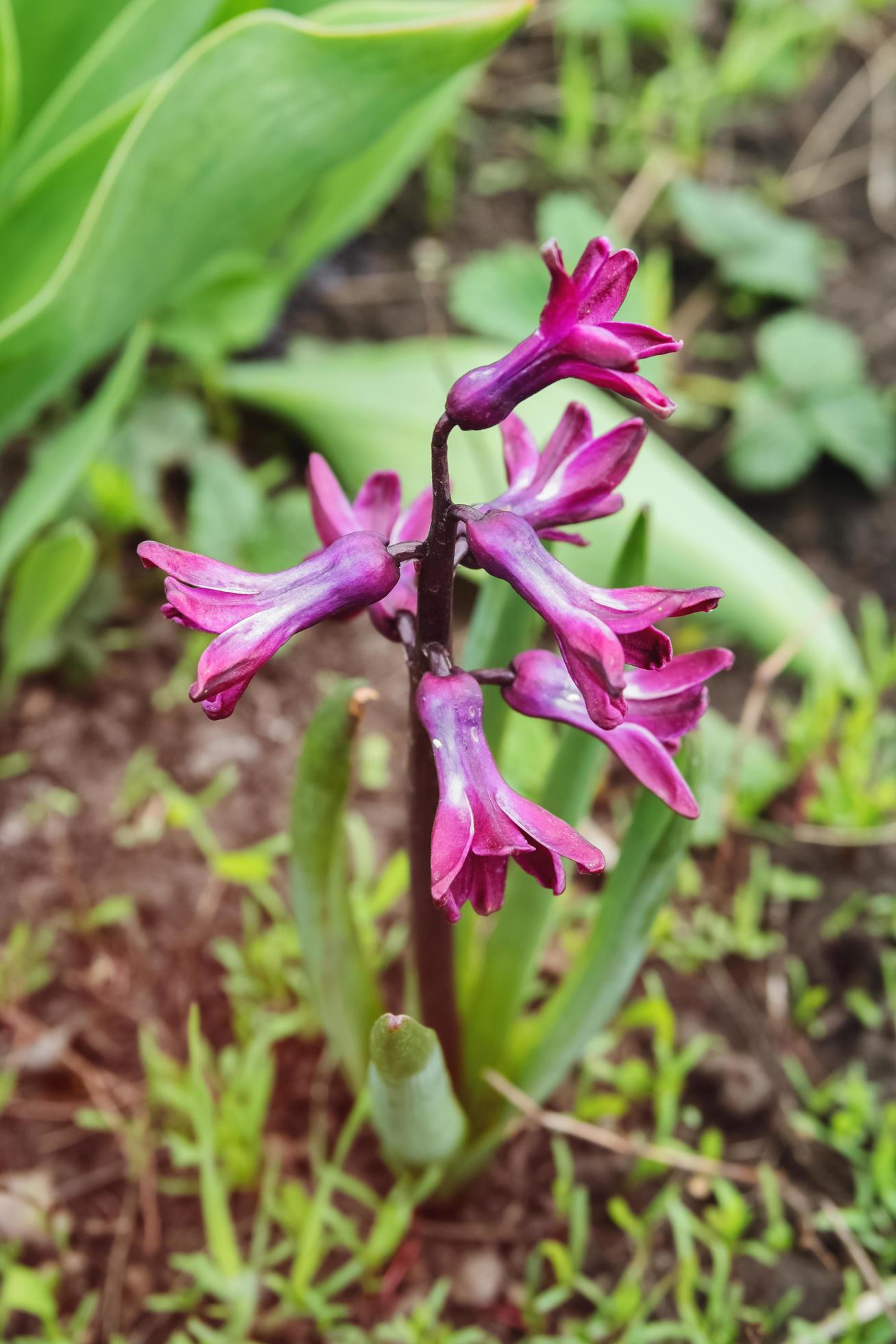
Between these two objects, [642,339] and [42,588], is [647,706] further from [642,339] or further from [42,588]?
[42,588]

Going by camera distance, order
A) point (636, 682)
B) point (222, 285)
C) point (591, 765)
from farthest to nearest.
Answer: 1. point (222, 285)
2. point (591, 765)
3. point (636, 682)

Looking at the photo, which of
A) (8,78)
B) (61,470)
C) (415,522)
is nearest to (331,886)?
(415,522)

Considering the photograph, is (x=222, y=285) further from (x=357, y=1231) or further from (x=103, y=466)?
(x=357, y=1231)

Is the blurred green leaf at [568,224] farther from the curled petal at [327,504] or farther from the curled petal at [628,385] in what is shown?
the curled petal at [628,385]

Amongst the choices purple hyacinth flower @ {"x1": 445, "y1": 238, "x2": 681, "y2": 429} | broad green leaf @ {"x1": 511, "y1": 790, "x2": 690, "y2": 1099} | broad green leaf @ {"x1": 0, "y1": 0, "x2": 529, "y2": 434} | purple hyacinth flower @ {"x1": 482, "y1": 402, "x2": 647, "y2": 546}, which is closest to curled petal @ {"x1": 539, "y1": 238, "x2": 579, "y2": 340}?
purple hyacinth flower @ {"x1": 445, "y1": 238, "x2": 681, "y2": 429}

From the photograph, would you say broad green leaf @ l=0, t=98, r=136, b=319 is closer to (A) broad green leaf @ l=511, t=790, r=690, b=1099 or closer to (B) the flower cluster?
(B) the flower cluster

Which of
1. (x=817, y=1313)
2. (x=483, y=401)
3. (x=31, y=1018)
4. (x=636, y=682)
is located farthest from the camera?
(x=31, y=1018)

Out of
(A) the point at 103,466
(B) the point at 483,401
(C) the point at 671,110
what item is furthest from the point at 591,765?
(C) the point at 671,110
